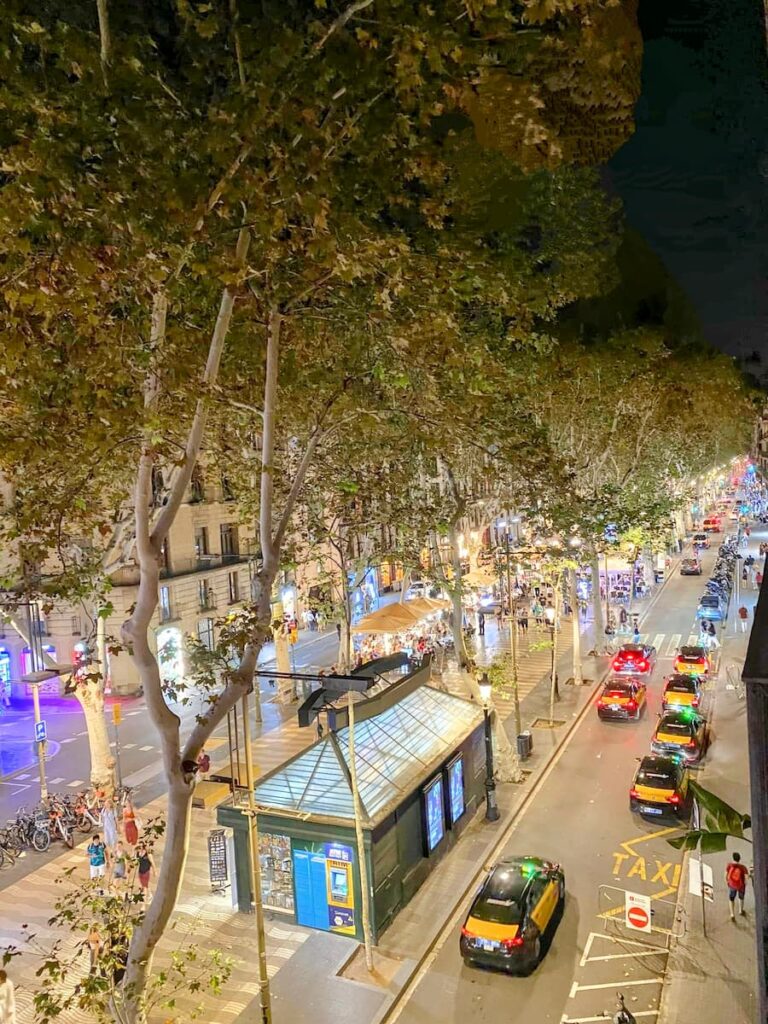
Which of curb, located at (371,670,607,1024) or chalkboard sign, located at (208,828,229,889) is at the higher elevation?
chalkboard sign, located at (208,828,229,889)

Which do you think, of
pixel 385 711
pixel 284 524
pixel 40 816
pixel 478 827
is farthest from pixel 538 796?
pixel 284 524

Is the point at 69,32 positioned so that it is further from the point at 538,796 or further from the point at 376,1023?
the point at 538,796

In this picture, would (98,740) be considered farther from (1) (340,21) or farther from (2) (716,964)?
(1) (340,21)

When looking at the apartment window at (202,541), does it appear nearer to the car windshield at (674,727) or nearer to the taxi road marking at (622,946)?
the car windshield at (674,727)

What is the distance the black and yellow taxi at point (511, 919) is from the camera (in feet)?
39.4

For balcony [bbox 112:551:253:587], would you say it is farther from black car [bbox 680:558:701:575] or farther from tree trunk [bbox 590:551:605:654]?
black car [bbox 680:558:701:575]

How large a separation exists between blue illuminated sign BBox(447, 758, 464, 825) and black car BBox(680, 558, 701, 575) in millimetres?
42956

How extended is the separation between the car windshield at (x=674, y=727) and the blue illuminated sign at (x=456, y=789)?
7007mm

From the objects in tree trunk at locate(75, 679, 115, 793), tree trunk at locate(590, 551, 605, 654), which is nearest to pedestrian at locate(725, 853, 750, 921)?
tree trunk at locate(75, 679, 115, 793)

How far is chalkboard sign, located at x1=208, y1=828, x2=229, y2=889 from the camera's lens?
49.9ft

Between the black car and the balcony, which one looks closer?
the balcony

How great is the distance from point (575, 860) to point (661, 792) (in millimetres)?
2920

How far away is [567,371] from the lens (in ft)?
84.0

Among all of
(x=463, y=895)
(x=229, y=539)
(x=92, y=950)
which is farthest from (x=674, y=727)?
(x=229, y=539)
